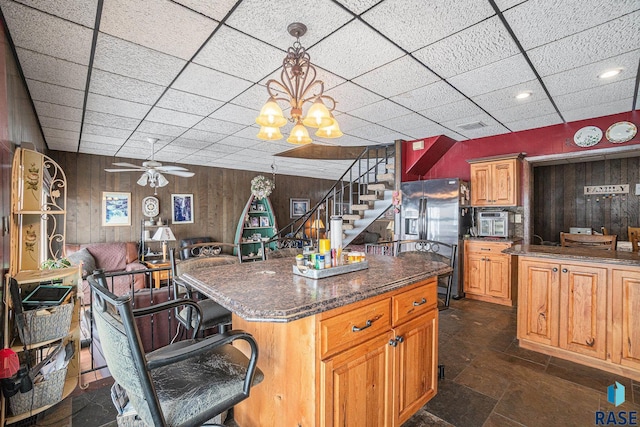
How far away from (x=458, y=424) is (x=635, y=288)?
5.87 feet

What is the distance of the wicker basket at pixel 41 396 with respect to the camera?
5.97ft

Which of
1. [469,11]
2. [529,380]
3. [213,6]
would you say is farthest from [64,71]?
[529,380]

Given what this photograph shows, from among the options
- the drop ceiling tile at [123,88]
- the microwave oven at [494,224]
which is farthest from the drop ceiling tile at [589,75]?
the drop ceiling tile at [123,88]

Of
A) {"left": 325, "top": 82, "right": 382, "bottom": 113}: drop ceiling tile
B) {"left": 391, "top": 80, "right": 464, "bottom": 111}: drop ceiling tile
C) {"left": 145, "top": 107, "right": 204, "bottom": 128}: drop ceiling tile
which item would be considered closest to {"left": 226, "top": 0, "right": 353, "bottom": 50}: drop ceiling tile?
{"left": 325, "top": 82, "right": 382, "bottom": 113}: drop ceiling tile

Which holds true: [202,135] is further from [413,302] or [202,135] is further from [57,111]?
[413,302]

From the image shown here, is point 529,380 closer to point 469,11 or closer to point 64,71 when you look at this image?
point 469,11

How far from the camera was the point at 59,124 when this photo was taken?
3.93 meters

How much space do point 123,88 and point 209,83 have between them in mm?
836

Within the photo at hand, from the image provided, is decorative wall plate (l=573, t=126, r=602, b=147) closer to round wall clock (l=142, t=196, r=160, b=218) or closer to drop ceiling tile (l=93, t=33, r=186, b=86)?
drop ceiling tile (l=93, t=33, r=186, b=86)

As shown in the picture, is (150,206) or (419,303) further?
(150,206)

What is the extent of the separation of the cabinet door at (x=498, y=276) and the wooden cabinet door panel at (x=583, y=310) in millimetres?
1610

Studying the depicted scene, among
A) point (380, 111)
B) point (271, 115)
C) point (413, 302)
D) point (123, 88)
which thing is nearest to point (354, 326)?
point (413, 302)

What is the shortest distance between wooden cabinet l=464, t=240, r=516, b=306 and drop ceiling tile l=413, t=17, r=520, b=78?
9.13 ft

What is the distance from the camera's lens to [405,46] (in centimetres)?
216
